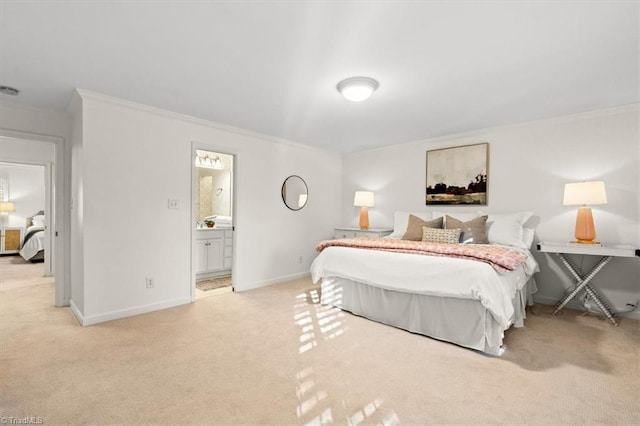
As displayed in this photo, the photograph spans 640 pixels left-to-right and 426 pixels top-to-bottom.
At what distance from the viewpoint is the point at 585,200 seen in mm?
3170

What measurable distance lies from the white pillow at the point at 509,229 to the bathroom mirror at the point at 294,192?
8.88 feet

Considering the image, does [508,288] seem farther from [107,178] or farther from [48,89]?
[48,89]

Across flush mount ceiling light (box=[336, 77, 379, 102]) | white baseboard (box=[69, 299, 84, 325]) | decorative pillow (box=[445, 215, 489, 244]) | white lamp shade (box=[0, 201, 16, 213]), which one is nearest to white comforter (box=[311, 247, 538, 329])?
decorative pillow (box=[445, 215, 489, 244])

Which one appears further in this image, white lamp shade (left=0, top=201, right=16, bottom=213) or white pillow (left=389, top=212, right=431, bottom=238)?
white lamp shade (left=0, top=201, right=16, bottom=213)

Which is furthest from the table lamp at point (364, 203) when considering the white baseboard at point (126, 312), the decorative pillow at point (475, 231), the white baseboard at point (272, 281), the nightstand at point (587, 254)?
the white baseboard at point (126, 312)

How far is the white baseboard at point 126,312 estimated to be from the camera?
300 cm

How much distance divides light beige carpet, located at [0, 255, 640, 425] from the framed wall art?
1.75 meters

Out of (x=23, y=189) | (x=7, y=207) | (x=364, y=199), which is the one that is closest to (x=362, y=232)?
(x=364, y=199)

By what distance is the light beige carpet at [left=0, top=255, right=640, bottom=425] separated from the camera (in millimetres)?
1721

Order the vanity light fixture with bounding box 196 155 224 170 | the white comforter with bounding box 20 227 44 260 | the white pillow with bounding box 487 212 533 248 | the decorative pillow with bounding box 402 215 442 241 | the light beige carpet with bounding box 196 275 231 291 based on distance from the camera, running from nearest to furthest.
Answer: the white pillow with bounding box 487 212 533 248 < the decorative pillow with bounding box 402 215 442 241 < the light beige carpet with bounding box 196 275 231 291 < the vanity light fixture with bounding box 196 155 224 170 < the white comforter with bounding box 20 227 44 260

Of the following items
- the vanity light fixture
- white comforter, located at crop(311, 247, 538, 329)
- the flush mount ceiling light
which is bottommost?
white comforter, located at crop(311, 247, 538, 329)

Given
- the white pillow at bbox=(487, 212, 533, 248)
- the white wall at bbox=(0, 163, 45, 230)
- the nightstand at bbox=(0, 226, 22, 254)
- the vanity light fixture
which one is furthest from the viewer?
the white wall at bbox=(0, 163, 45, 230)

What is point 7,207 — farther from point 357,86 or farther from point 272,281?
point 357,86

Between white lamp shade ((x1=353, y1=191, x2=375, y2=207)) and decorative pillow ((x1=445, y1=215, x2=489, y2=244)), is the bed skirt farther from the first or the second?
white lamp shade ((x1=353, y1=191, x2=375, y2=207))
